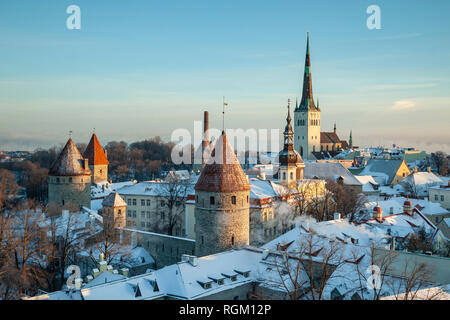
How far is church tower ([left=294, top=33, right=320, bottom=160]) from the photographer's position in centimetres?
10456

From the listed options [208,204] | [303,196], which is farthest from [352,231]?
[303,196]

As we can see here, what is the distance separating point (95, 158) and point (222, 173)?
35580mm

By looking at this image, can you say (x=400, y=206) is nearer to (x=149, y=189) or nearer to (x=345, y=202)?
(x=345, y=202)

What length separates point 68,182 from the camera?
39031 mm

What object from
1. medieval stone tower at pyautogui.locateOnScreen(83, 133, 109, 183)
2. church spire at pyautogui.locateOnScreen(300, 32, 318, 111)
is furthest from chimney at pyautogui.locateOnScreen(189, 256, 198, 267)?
church spire at pyautogui.locateOnScreen(300, 32, 318, 111)

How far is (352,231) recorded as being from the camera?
2772 centimetres

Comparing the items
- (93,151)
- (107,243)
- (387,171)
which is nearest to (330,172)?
(387,171)

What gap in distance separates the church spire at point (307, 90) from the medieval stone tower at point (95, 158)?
54.0 meters

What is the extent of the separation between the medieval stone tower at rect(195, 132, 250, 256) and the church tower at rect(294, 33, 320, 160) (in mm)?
79990

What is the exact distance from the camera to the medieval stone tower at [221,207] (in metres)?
25.1

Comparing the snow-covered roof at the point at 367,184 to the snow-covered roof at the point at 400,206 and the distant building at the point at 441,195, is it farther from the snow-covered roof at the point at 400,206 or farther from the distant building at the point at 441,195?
the snow-covered roof at the point at 400,206
